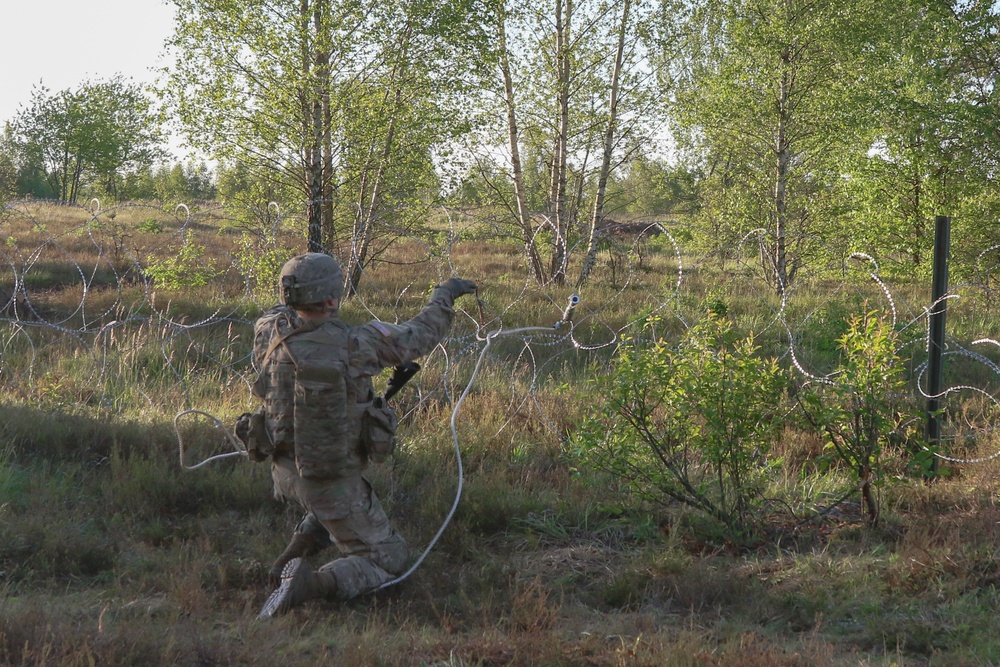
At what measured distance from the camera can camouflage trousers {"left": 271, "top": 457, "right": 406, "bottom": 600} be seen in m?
3.94

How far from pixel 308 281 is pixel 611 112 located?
39.5 ft

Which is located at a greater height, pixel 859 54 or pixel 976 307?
pixel 859 54

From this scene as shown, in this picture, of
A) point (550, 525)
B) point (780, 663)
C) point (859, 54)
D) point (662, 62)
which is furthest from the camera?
point (662, 62)

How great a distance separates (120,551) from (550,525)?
87.6 inches

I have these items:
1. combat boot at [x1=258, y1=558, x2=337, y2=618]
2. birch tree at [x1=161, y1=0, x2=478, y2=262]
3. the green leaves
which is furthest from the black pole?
the green leaves

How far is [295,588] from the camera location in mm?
3555

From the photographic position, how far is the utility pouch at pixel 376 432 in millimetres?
3951

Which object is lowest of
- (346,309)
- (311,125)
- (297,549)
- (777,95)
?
(297,549)

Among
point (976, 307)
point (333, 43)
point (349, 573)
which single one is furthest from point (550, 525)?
point (976, 307)

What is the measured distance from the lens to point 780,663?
3078mm

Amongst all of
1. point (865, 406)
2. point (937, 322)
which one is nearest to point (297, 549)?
point (865, 406)

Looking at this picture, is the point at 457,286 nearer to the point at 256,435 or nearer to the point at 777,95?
the point at 256,435

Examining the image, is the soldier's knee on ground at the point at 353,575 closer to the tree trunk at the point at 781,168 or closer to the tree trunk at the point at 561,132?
the tree trunk at the point at 561,132

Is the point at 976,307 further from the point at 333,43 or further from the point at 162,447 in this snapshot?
the point at 162,447
